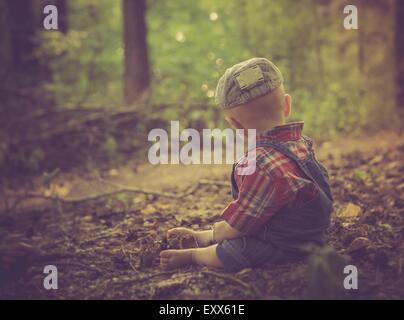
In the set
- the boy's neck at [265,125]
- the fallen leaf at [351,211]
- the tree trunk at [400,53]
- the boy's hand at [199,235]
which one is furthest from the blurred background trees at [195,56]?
the boy's neck at [265,125]

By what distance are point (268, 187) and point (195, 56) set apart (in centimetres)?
646

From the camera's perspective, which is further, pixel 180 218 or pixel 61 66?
pixel 61 66

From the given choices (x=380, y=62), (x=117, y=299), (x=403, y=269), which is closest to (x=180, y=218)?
(x=117, y=299)

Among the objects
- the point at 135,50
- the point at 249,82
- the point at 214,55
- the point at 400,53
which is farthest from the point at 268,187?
the point at 214,55

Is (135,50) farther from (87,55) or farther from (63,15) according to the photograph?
(63,15)

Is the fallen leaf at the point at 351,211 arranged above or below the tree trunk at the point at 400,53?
below

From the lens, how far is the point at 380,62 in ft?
21.0

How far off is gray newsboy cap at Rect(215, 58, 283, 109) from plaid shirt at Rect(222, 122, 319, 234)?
18 centimetres

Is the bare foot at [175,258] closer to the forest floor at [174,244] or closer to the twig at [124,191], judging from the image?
the forest floor at [174,244]

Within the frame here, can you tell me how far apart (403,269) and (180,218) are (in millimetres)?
1497

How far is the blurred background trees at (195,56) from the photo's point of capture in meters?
6.32

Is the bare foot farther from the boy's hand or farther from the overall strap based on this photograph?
the overall strap

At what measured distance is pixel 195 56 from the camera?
8711 mm
